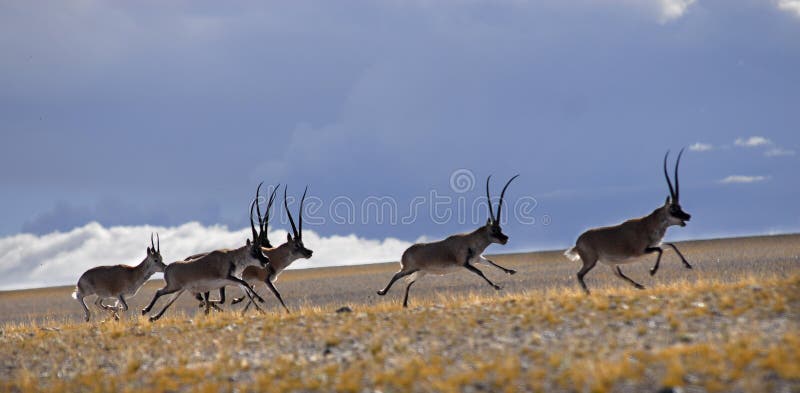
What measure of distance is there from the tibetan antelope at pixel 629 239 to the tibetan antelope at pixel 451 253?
2952mm

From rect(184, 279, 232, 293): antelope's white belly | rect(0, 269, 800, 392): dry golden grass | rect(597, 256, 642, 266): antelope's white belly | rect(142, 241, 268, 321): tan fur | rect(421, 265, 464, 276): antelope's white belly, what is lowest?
rect(0, 269, 800, 392): dry golden grass

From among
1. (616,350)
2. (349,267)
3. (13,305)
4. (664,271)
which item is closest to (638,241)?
(616,350)

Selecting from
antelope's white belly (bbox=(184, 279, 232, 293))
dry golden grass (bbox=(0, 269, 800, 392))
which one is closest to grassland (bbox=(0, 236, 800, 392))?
dry golden grass (bbox=(0, 269, 800, 392))

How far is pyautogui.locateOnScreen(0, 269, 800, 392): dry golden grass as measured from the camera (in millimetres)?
10648

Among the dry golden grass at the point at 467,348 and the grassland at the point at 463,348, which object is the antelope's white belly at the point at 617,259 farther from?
the dry golden grass at the point at 467,348

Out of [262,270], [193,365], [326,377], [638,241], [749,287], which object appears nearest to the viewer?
[326,377]

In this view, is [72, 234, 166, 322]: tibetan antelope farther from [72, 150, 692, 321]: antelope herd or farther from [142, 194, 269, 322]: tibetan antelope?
[142, 194, 269, 322]: tibetan antelope

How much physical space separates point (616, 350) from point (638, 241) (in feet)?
28.7

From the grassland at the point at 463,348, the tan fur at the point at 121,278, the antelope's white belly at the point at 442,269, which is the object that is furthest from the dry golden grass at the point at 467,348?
the tan fur at the point at 121,278

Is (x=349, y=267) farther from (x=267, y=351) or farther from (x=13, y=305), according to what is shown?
(x=267, y=351)

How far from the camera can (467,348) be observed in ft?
42.5

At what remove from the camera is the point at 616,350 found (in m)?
12.0

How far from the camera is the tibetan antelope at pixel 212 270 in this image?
72.2ft

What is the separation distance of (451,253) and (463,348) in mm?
9938
